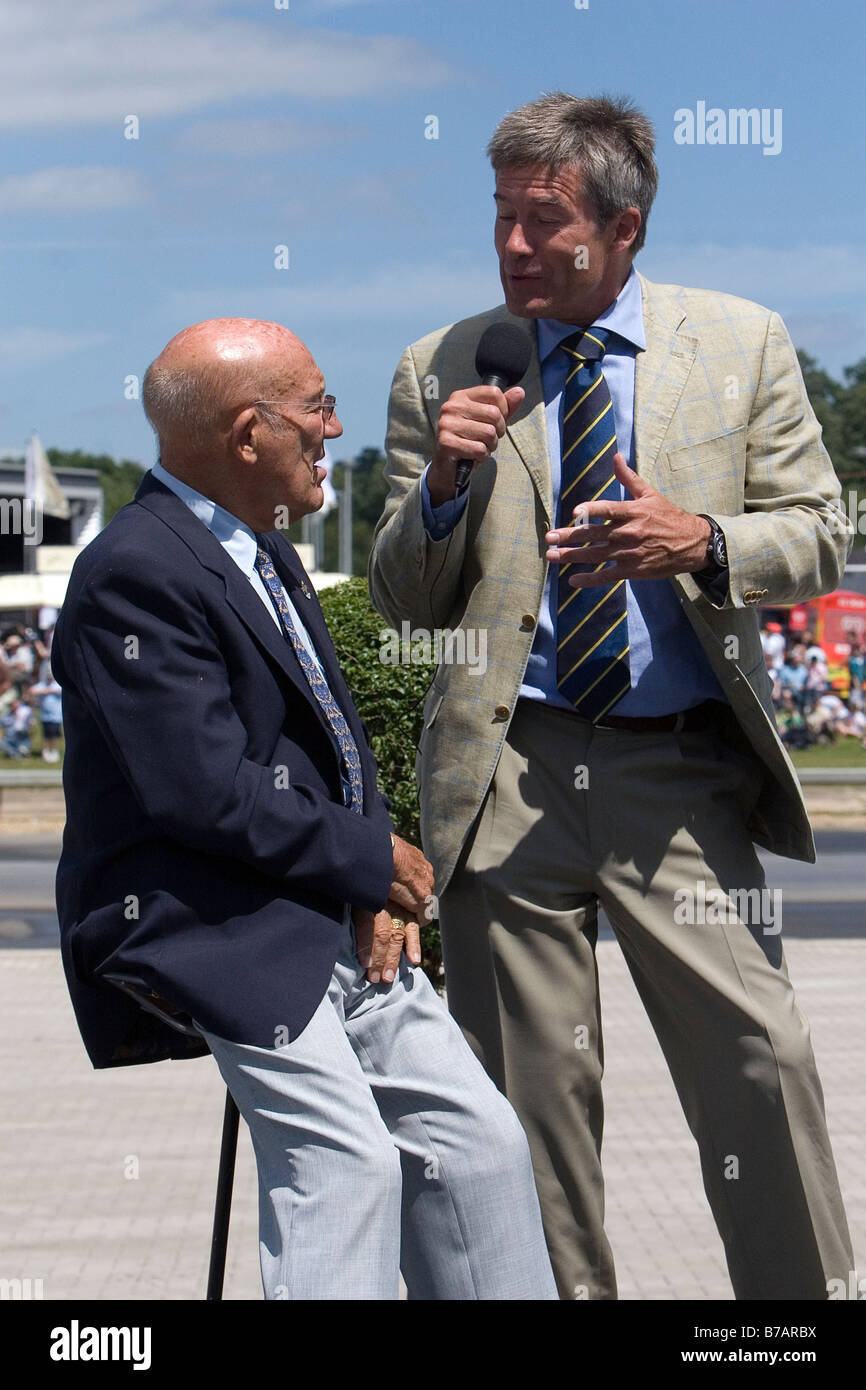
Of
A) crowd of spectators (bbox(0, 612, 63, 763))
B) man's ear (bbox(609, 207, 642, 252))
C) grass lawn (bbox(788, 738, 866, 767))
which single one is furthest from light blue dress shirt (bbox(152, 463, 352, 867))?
crowd of spectators (bbox(0, 612, 63, 763))

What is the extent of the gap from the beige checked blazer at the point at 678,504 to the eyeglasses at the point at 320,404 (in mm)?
340

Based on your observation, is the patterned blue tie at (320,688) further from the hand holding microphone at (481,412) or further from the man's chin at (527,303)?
the man's chin at (527,303)

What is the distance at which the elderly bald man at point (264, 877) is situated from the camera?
2.64 meters

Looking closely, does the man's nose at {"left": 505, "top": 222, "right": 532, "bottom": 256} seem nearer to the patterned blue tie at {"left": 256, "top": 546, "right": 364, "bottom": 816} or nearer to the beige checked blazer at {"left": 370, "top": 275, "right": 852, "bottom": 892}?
the beige checked blazer at {"left": 370, "top": 275, "right": 852, "bottom": 892}

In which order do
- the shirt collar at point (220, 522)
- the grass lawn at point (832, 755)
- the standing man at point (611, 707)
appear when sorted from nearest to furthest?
the shirt collar at point (220, 522)
the standing man at point (611, 707)
the grass lawn at point (832, 755)

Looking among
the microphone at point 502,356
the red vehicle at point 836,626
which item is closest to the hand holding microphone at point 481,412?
the microphone at point 502,356

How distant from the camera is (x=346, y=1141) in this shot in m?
2.65

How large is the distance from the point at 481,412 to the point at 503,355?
32cm

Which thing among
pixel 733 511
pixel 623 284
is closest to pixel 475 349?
pixel 623 284

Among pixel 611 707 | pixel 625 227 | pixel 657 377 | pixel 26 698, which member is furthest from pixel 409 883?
pixel 26 698

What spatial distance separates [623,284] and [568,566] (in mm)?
561

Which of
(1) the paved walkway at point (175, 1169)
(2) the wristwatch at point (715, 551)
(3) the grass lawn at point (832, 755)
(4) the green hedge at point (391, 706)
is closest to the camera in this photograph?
(2) the wristwatch at point (715, 551)

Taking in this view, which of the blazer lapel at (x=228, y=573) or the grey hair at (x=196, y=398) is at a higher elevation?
the grey hair at (x=196, y=398)

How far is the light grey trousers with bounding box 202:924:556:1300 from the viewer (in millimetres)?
2641
